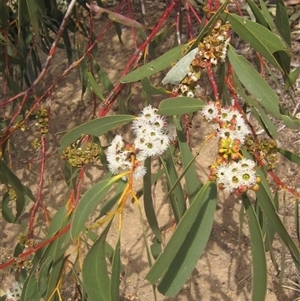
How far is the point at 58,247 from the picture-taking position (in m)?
1.09

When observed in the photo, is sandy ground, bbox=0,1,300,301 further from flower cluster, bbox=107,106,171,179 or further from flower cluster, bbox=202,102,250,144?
flower cluster, bbox=202,102,250,144

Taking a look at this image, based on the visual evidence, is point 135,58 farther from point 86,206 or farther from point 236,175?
point 236,175

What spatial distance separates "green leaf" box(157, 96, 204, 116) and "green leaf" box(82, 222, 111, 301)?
0.84 feet

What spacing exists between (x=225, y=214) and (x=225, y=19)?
46.4 inches

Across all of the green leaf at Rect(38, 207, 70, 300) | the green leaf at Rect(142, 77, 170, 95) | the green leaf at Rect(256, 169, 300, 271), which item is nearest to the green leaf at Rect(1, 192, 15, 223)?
the green leaf at Rect(38, 207, 70, 300)

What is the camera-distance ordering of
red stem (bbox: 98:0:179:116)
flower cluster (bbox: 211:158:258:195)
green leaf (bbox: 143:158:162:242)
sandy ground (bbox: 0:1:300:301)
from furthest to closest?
sandy ground (bbox: 0:1:300:301)
red stem (bbox: 98:0:179:116)
green leaf (bbox: 143:158:162:242)
flower cluster (bbox: 211:158:258:195)

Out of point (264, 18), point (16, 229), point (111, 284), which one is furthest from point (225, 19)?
point (16, 229)

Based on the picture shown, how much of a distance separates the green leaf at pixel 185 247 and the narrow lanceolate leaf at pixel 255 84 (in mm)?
173

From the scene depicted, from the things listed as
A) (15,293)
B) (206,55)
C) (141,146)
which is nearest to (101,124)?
(141,146)

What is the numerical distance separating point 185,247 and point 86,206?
18 cm

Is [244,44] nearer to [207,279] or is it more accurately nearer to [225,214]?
[225,214]

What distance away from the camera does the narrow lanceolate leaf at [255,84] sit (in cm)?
90

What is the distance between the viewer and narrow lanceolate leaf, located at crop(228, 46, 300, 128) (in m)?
0.90

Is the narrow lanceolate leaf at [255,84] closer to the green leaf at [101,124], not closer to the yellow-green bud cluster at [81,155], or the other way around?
the green leaf at [101,124]
